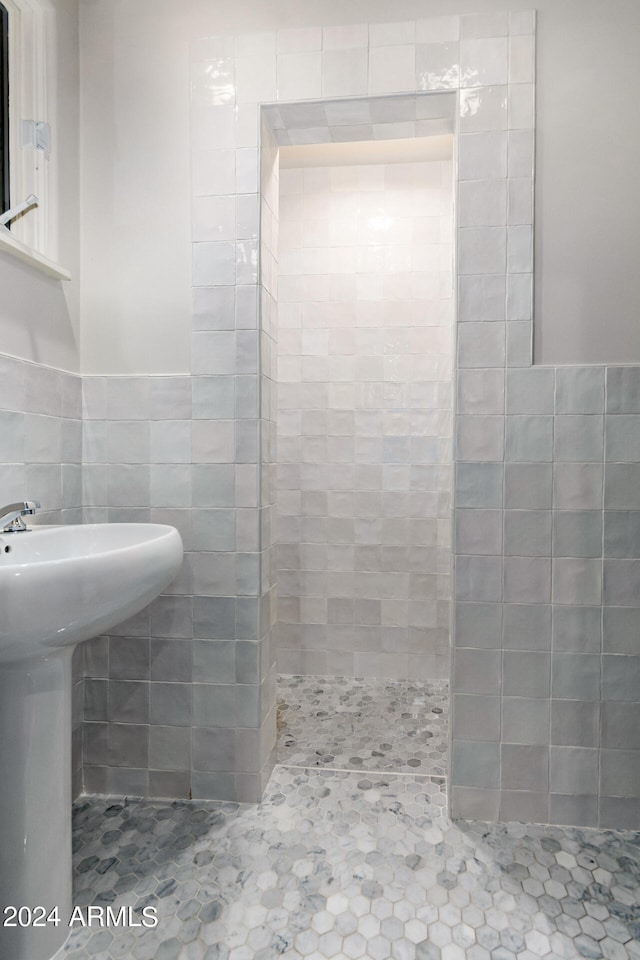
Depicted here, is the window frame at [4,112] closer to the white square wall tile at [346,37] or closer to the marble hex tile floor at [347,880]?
the white square wall tile at [346,37]

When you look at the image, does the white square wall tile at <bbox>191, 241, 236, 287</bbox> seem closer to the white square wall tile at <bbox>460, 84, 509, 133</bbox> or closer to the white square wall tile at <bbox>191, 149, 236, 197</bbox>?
the white square wall tile at <bbox>191, 149, 236, 197</bbox>

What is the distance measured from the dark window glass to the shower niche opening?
1.34 m

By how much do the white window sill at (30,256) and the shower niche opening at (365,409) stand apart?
4.23ft

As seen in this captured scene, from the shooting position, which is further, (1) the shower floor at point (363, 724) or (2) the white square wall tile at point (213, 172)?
(1) the shower floor at point (363, 724)

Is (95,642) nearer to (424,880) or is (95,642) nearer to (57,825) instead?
(57,825)

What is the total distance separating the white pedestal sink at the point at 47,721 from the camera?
1056mm

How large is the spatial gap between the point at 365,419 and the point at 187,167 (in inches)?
53.5

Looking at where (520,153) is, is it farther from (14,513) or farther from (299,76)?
(14,513)

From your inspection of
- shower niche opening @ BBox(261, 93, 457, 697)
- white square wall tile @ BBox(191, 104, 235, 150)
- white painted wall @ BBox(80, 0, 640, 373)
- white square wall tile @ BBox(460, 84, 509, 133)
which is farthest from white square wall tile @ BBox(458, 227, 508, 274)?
shower niche opening @ BBox(261, 93, 457, 697)

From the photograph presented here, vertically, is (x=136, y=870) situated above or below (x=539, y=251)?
below

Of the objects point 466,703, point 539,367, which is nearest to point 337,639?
point 466,703

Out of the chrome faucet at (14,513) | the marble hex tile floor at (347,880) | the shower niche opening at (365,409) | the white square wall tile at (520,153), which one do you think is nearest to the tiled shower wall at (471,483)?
the white square wall tile at (520,153)

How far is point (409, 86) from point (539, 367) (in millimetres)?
881

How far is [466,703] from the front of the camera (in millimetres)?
1744
